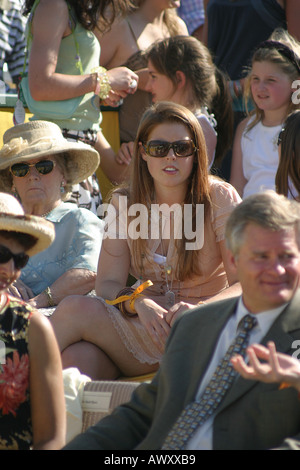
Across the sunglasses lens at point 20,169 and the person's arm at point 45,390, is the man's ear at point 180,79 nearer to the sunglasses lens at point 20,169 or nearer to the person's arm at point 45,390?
the sunglasses lens at point 20,169

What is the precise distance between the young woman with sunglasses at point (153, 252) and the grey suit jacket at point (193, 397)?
1081 millimetres

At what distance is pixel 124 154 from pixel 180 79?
69 cm

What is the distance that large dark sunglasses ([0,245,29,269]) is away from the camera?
255cm

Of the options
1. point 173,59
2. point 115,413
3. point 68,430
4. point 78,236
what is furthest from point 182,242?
point 173,59

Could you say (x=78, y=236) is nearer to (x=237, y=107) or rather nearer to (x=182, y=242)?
(x=182, y=242)

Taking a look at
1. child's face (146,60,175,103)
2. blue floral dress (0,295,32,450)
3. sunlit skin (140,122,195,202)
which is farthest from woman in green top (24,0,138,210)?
blue floral dress (0,295,32,450)

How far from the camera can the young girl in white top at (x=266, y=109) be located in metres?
5.04

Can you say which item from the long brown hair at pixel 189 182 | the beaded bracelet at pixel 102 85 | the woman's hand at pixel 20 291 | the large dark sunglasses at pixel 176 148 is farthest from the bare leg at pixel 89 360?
the beaded bracelet at pixel 102 85

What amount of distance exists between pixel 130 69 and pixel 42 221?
3228 millimetres

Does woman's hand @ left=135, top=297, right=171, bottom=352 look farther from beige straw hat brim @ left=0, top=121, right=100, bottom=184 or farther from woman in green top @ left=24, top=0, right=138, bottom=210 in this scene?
woman in green top @ left=24, top=0, right=138, bottom=210

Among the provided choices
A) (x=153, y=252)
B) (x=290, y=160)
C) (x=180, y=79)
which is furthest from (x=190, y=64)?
(x=153, y=252)

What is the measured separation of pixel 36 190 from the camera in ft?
14.8

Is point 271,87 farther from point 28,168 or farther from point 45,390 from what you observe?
point 45,390

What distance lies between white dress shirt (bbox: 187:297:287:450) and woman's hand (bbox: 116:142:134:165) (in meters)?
3.14
